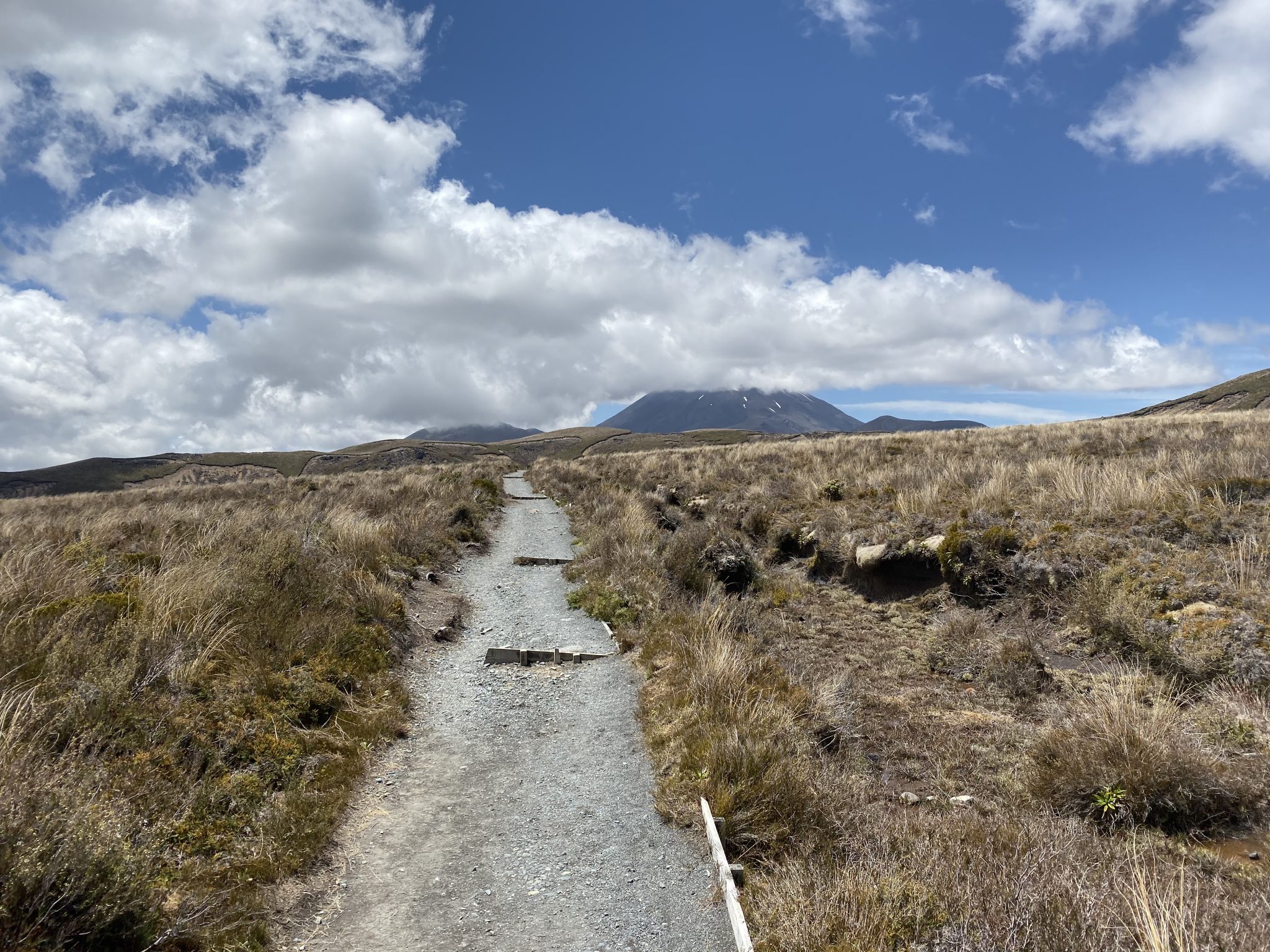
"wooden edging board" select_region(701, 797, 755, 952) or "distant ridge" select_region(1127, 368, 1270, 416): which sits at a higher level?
"distant ridge" select_region(1127, 368, 1270, 416)

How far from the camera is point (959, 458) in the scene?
20.6 meters

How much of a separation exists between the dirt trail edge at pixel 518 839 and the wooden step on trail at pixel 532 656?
0.55m

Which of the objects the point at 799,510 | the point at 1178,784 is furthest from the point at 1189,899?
the point at 799,510

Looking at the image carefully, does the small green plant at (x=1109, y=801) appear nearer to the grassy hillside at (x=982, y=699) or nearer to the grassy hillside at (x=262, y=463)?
the grassy hillside at (x=982, y=699)

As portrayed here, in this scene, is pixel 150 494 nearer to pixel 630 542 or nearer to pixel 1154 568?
pixel 630 542

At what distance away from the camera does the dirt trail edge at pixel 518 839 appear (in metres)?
4.00

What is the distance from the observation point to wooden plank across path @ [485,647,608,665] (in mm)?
9367

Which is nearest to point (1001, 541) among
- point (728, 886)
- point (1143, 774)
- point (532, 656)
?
point (1143, 774)

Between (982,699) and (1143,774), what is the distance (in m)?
2.74

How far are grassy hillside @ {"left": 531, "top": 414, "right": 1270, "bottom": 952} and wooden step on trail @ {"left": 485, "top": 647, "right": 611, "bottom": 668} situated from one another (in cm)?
82

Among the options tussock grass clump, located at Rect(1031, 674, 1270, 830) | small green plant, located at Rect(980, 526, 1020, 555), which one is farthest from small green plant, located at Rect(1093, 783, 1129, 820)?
small green plant, located at Rect(980, 526, 1020, 555)

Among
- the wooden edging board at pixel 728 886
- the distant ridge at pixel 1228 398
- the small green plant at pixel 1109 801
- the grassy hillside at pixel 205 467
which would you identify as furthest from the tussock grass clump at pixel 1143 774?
the grassy hillside at pixel 205 467

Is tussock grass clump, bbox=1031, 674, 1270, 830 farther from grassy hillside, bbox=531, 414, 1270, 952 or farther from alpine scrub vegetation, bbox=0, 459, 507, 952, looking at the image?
alpine scrub vegetation, bbox=0, 459, 507, 952

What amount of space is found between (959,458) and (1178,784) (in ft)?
57.5
